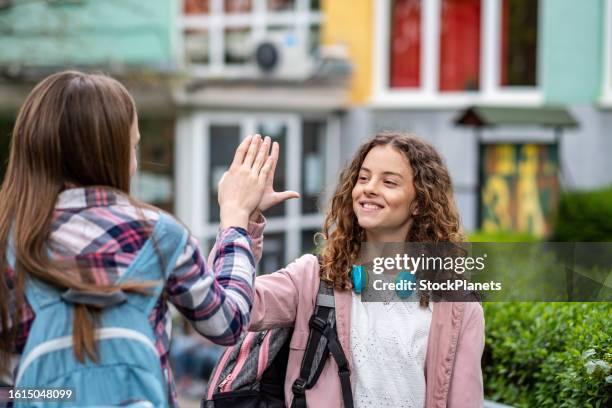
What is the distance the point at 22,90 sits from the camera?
12.2 meters

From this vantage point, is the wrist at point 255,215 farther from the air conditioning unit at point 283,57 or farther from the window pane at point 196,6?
the window pane at point 196,6

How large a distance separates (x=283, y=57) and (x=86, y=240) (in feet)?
35.8

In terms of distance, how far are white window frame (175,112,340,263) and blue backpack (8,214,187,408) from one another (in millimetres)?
9427

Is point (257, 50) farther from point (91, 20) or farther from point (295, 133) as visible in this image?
point (91, 20)

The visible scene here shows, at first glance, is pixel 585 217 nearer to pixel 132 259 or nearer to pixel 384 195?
pixel 384 195

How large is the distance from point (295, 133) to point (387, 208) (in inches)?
387

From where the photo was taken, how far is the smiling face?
2.91 metres

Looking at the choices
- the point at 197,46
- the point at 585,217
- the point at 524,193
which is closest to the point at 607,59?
the point at 524,193

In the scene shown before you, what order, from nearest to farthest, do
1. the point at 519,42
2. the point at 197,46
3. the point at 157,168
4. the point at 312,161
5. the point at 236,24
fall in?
the point at 519,42 < the point at 157,168 < the point at 312,161 < the point at 236,24 < the point at 197,46

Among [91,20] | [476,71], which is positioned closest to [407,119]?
[476,71]

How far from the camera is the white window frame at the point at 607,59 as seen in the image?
36.7ft

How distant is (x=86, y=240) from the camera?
6.70ft

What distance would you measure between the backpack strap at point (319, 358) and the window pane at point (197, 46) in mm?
11376

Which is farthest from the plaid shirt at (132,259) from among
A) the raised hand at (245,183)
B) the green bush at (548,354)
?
the green bush at (548,354)
